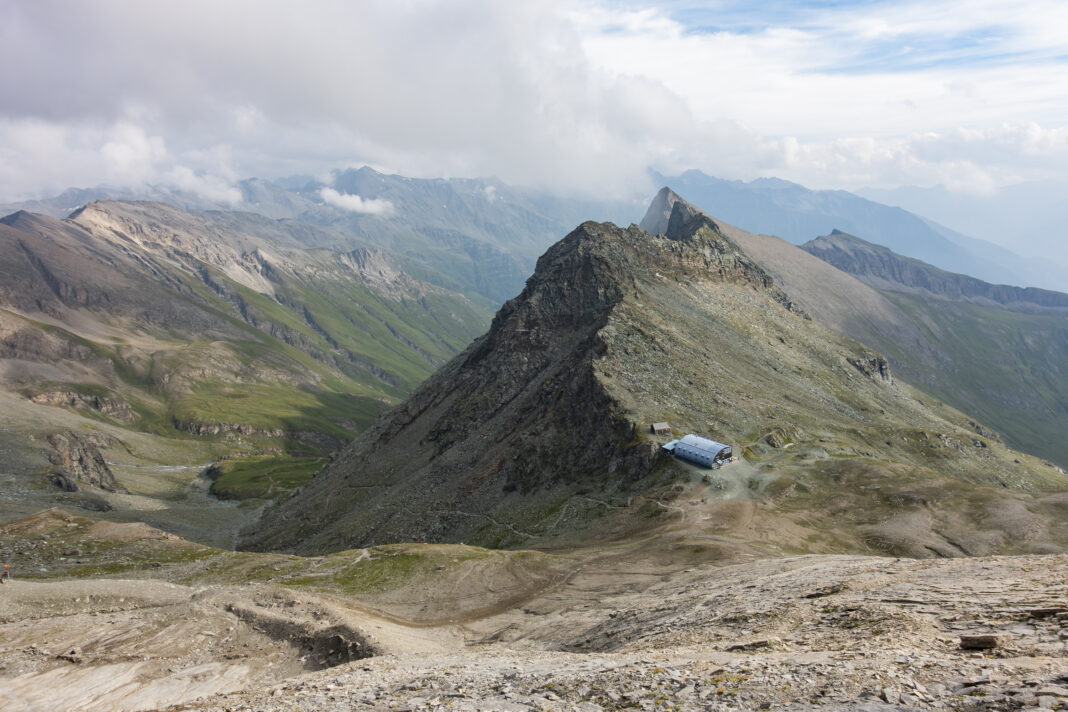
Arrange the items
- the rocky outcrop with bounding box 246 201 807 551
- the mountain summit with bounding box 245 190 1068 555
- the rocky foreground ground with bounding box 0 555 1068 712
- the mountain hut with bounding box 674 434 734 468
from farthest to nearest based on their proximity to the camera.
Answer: the rocky outcrop with bounding box 246 201 807 551 < the mountain hut with bounding box 674 434 734 468 < the mountain summit with bounding box 245 190 1068 555 < the rocky foreground ground with bounding box 0 555 1068 712

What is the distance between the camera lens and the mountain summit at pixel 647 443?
8144 centimetres

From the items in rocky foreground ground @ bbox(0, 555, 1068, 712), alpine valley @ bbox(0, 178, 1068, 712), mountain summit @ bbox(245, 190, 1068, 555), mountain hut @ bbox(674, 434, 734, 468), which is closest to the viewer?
rocky foreground ground @ bbox(0, 555, 1068, 712)

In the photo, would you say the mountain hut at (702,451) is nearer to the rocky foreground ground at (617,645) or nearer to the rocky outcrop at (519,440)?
the rocky outcrop at (519,440)

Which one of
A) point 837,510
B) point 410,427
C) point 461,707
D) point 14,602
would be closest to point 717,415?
point 837,510

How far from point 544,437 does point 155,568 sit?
6886cm

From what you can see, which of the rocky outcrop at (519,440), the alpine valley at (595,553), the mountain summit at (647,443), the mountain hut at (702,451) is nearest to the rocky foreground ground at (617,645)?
the alpine valley at (595,553)

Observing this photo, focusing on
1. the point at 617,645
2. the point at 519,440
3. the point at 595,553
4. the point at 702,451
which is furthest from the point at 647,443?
the point at 617,645

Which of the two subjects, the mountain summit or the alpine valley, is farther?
the mountain summit

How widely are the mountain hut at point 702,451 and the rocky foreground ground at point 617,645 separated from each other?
102ft

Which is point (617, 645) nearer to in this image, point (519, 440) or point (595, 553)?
point (595, 553)

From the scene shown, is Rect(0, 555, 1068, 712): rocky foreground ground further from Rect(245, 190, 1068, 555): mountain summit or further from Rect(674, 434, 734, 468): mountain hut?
Rect(674, 434, 734, 468): mountain hut

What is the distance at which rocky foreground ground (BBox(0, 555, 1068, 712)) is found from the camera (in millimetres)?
20328

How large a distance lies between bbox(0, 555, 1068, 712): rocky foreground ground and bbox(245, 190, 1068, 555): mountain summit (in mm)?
26376

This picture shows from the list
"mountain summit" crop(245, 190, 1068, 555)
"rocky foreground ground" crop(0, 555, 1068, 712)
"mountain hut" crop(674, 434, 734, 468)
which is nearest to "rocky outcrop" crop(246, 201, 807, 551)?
"mountain summit" crop(245, 190, 1068, 555)
